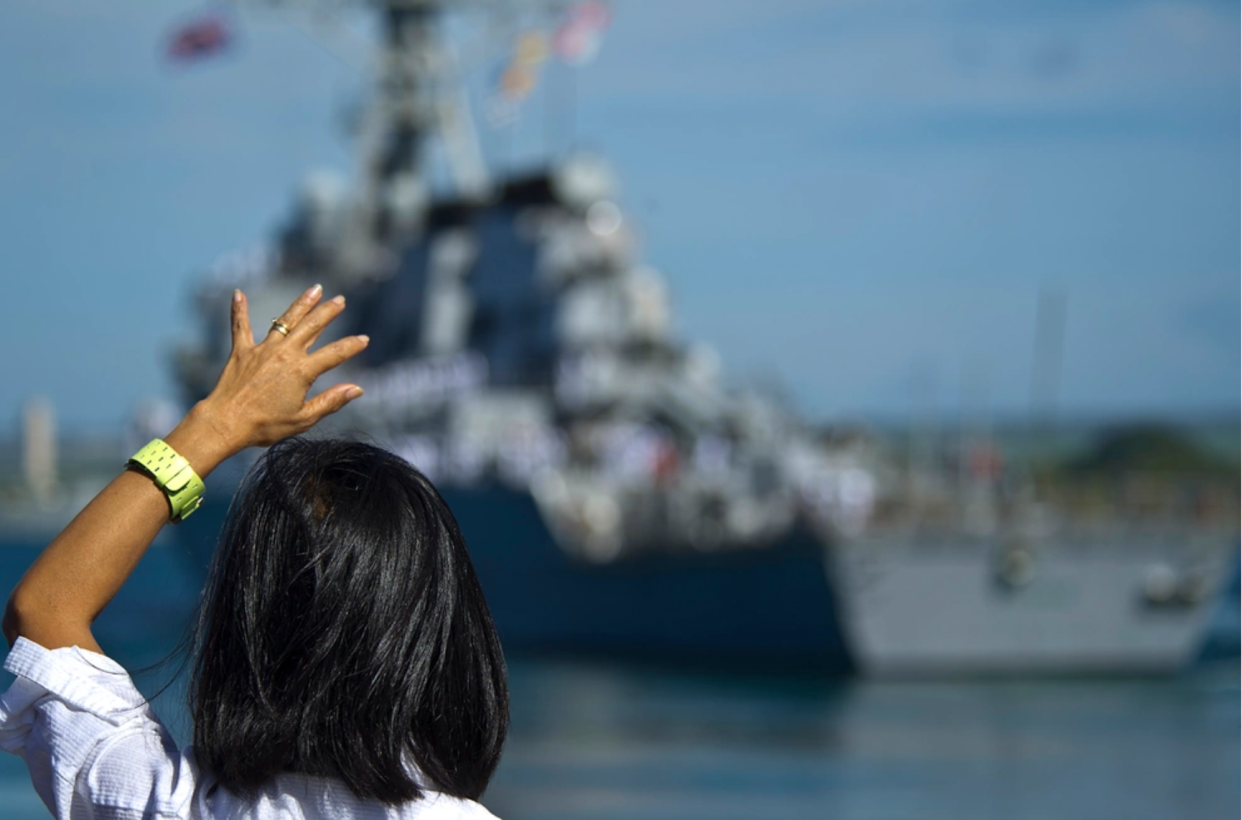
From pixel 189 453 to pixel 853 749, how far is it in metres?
16.6

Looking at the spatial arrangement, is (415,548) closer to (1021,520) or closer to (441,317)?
(1021,520)

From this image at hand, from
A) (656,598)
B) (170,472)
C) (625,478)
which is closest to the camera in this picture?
(170,472)

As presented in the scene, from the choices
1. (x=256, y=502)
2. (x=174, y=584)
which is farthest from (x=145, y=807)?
(x=174, y=584)

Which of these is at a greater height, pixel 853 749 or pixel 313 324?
pixel 313 324

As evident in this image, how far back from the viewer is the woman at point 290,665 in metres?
1.46

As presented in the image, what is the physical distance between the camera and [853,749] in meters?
17.5

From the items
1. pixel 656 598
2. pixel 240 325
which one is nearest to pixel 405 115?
pixel 656 598

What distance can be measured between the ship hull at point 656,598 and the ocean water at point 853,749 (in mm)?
594

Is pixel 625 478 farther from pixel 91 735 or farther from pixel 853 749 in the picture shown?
pixel 91 735

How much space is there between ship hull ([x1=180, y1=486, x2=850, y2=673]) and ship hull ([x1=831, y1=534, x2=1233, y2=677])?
58 centimetres

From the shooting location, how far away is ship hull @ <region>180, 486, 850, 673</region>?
73.4 ft

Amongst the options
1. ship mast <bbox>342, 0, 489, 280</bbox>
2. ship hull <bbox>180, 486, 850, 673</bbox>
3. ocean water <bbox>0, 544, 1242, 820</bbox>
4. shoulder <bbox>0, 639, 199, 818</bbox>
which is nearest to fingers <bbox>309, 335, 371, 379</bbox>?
shoulder <bbox>0, 639, 199, 818</bbox>

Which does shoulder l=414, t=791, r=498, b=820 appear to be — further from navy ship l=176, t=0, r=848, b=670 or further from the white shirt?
navy ship l=176, t=0, r=848, b=670

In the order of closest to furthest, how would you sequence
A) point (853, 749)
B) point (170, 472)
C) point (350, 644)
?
point (350, 644) < point (170, 472) < point (853, 749)
